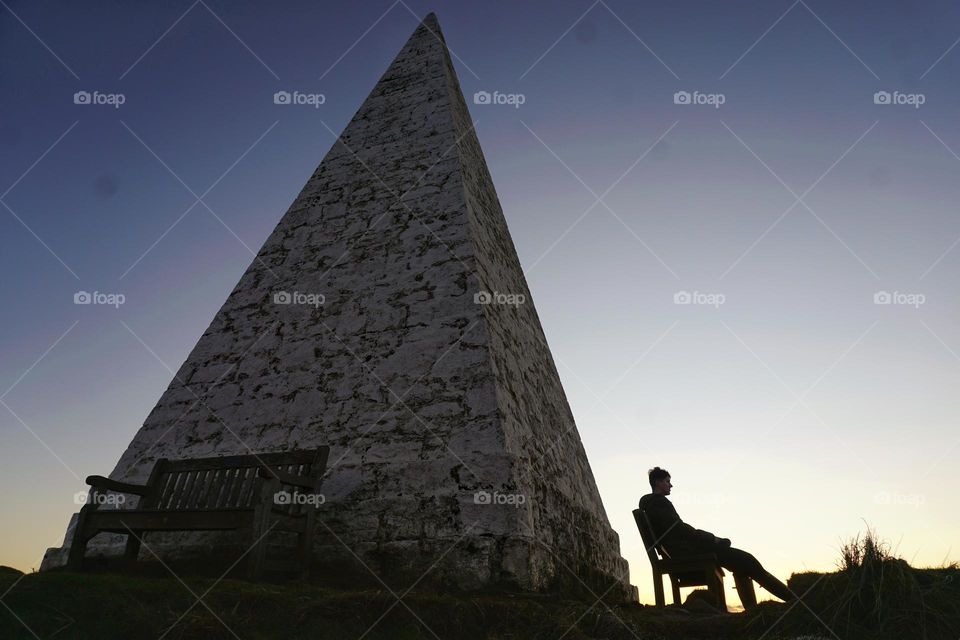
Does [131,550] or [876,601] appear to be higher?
[131,550]

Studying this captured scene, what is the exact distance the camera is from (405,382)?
5145mm

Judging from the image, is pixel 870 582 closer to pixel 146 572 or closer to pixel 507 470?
pixel 507 470

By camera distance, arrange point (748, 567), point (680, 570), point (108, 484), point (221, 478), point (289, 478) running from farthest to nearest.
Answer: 1. point (680, 570)
2. point (748, 567)
3. point (221, 478)
4. point (108, 484)
5. point (289, 478)

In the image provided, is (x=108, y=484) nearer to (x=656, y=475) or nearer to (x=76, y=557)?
(x=76, y=557)

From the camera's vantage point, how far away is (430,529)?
432cm

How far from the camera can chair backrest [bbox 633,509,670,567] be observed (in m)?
5.09

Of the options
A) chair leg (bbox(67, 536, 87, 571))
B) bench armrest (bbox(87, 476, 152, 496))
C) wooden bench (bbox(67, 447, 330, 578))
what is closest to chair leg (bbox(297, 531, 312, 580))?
wooden bench (bbox(67, 447, 330, 578))

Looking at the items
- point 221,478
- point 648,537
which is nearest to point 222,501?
point 221,478

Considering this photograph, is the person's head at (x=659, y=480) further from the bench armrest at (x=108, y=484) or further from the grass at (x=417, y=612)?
the bench armrest at (x=108, y=484)

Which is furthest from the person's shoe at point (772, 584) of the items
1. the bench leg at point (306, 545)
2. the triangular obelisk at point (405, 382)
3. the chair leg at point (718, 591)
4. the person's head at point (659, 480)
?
the bench leg at point (306, 545)

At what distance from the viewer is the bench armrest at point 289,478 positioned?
3.93 m

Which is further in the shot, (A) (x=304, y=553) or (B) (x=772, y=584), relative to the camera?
(B) (x=772, y=584)

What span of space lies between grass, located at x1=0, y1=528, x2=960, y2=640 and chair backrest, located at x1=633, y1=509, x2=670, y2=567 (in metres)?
1.28

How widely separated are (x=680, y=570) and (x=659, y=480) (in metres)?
0.89
